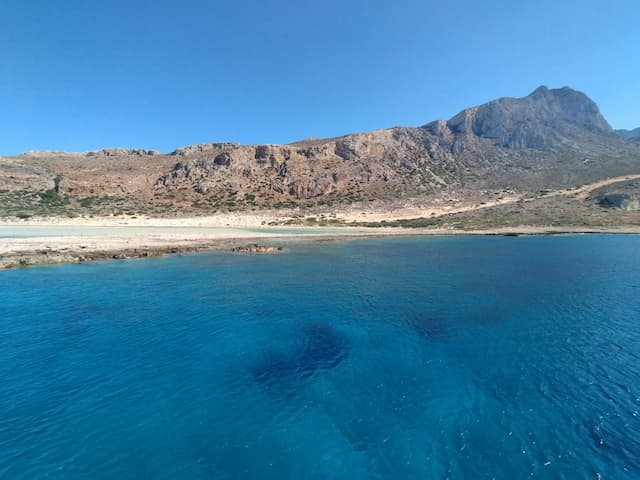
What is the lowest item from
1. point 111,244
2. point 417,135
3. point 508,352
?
point 508,352

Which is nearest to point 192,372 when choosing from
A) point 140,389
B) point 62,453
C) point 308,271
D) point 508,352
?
point 140,389

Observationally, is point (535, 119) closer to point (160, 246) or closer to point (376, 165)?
point (376, 165)

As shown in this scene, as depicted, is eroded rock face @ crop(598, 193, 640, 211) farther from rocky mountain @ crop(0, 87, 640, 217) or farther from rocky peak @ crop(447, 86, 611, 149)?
rocky peak @ crop(447, 86, 611, 149)

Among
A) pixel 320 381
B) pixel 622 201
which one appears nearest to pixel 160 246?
pixel 320 381

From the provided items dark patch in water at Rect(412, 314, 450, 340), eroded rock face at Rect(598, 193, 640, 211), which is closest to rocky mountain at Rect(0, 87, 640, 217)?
eroded rock face at Rect(598, 193, 640, 211)

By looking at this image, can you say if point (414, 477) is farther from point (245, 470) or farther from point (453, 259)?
point (453, 259)

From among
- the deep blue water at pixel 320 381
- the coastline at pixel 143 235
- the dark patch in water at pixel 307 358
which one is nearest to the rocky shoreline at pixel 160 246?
the coastline at pixel 143 235

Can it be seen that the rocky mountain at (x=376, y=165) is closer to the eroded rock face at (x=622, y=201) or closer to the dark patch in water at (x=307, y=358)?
the eroded rock face at (x=622, y=201)
